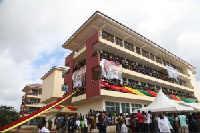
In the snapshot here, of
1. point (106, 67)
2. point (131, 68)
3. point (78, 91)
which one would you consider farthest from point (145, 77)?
point (78, 91)

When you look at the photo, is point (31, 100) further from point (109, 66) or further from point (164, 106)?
point (164, 106)

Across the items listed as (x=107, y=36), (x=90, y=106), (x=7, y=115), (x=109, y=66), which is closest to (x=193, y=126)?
(x=109, y=66)

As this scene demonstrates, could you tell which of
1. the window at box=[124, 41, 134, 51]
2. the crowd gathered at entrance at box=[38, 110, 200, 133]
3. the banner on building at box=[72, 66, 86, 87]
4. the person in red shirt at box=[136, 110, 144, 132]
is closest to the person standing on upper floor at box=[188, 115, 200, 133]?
the crowd gathered at entrance at box=[38, 110, 200, 133]

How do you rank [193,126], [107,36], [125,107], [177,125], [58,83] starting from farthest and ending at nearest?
1. [58,83]
2. [107,36]
3. [125,107]
4. [177,125]
5. [193,126]

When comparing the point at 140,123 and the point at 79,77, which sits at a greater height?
the point at 79,77

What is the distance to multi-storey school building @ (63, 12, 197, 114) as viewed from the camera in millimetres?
18422

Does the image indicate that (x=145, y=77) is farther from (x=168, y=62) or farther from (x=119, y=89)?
(x=168, y=62)

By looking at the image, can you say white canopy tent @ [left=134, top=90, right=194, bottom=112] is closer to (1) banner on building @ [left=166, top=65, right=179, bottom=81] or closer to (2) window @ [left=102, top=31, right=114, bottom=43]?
(2) window @ [left=102, top=31, right=114, bottom=43]

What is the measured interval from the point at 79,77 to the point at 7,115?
1055 inches

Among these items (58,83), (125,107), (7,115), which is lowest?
(7,115)

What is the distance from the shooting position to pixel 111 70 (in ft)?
62.7

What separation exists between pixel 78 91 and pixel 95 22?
9071mm

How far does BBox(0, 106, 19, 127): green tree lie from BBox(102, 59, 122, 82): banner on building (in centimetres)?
3048

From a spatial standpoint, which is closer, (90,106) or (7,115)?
(90,106)
